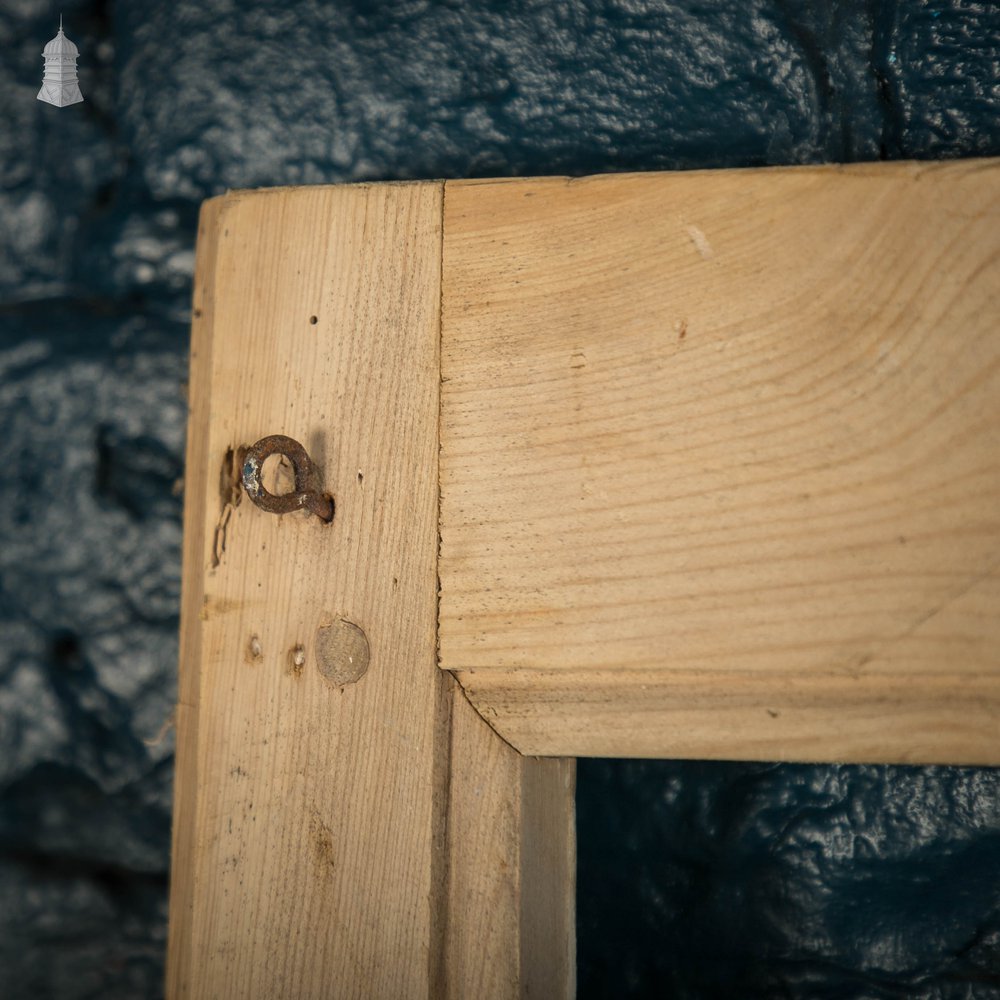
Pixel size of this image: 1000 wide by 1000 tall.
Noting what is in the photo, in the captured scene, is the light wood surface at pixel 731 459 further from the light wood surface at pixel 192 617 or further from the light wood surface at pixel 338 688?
the light wood surface at pixel 192 617

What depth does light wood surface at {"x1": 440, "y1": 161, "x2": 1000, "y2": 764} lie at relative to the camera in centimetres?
53

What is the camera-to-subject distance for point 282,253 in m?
0.61

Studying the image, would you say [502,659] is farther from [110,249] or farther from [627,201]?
[110,249]

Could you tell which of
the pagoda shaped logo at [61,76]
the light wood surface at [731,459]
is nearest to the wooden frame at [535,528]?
the light wood surface at [731,459]

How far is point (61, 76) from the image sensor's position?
853 mm

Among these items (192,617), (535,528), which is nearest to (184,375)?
(192,617)

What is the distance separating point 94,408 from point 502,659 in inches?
18.0

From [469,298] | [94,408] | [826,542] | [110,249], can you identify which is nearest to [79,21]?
[110,249]

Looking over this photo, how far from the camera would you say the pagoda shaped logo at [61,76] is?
852mm

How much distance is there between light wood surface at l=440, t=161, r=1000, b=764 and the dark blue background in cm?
20

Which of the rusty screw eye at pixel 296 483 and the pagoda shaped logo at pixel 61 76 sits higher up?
the pagoda shaped logo at pixel 61 76

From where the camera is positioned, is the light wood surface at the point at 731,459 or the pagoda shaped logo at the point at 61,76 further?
the pagoda shaped logo at the point at 61,76

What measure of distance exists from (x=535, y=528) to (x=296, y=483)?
141mm

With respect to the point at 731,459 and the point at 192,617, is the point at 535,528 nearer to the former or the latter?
the point at 731,459
